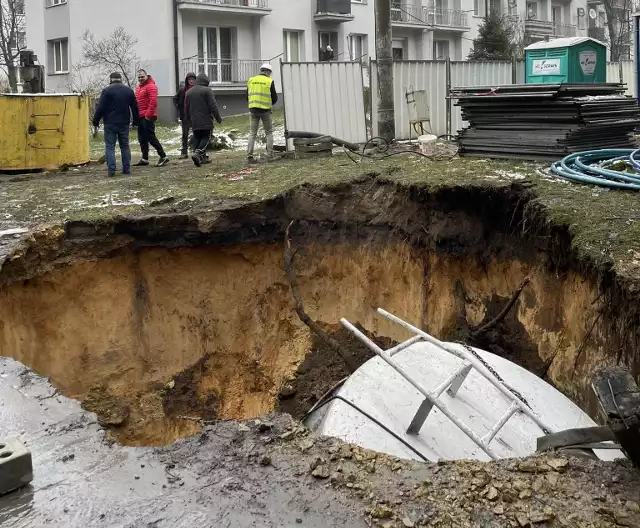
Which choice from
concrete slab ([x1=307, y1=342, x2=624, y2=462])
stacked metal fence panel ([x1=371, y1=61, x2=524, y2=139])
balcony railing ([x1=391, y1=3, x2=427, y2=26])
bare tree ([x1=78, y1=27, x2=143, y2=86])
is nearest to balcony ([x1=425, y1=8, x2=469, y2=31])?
balcony railing ([x1=391, y1=3, x2=427, y2=26])

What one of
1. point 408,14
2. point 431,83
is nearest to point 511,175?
point 431,83

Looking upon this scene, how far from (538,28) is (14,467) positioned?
135 ft

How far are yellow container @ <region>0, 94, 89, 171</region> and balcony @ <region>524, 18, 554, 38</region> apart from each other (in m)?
31.0

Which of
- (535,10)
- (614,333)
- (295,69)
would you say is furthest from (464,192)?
(535,10)

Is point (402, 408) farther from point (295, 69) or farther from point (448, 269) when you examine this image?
point (295, 69)

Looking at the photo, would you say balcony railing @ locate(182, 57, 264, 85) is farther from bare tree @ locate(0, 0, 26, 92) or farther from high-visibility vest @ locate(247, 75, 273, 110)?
high-visibility vest @ locate(247, 75, 273, 110)

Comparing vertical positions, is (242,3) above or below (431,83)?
above

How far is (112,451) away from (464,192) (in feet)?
17.7

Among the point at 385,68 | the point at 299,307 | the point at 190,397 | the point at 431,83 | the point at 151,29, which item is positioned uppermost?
the point at 151,29

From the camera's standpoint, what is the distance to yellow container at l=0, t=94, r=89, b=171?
1189cm

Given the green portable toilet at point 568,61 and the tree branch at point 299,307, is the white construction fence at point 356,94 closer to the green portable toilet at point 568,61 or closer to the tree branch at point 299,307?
the green portable toilet at point 568,61

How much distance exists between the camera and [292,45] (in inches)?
1125

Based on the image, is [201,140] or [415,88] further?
[415,88]

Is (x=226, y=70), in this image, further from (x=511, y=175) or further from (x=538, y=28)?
(x=538, y=28)
